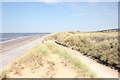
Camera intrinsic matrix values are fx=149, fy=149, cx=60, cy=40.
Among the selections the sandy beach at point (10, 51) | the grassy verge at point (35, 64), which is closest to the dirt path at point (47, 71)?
the grassy verge at point (35, 64)

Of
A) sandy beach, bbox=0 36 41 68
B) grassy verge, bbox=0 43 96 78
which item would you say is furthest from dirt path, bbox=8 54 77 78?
sandy beach, bbox=0 36 41 68

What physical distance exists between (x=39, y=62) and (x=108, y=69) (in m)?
5.85

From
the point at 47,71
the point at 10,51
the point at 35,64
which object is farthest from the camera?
the point at 10,51

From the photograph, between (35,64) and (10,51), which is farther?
(10,51)

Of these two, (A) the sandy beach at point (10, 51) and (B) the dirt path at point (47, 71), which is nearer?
Answer: (B) the dirt path at point (47, 71)

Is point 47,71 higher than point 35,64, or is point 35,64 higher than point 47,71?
point 35,64

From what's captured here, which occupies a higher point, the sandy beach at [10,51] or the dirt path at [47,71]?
the sandy beach at [10,51]

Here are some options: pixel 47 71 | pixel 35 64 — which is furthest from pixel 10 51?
pixel 47 71

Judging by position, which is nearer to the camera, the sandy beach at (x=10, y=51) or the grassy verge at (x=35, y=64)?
the grassy verge at (x=35, y=64)

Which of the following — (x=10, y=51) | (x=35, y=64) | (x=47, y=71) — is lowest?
(x=47, y=71)

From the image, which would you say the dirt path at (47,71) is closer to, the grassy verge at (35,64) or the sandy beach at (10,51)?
the grassy verge at (35,64)

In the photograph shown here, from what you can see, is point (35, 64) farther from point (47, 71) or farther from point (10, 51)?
point (10, 51)

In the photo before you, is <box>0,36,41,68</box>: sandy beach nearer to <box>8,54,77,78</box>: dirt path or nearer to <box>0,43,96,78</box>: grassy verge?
<box>0,43,96,78</box>: grassy verge

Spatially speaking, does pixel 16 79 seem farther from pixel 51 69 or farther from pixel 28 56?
pixel 28 56
